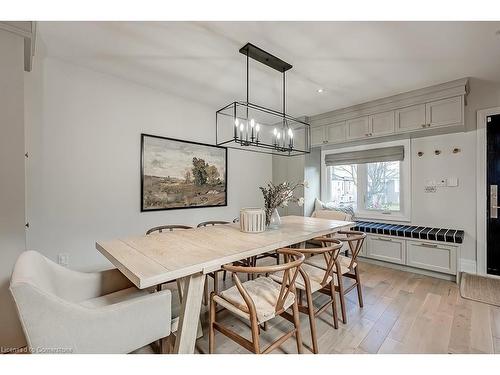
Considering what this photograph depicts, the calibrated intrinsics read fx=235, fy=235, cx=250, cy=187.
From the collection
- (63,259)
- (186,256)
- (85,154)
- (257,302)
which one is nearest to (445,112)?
(257,302)

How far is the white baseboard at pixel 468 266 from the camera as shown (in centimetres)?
302

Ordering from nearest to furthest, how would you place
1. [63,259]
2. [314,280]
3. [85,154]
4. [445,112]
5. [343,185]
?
[314,280] < [63,259] < [85,154] < [445,112] < [343,185]

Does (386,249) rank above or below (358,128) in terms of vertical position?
below

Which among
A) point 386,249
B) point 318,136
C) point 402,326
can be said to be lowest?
point 402,326

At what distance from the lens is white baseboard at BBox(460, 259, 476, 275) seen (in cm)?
302

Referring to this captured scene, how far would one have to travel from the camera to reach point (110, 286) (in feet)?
5.32

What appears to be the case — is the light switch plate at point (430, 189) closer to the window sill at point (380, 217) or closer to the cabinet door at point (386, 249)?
the window sill at point (380, 217)

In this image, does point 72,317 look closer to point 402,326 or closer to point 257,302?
point 257,302

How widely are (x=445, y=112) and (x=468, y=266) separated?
2010mm

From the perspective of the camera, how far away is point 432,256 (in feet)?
9.83

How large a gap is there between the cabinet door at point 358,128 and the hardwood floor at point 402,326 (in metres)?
2.18

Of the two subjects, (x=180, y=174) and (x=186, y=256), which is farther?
(x=180, y=174)

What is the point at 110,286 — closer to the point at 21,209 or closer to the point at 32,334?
the point at 32,334

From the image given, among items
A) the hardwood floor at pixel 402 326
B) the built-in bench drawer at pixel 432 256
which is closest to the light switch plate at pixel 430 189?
the built-in bench drawer at pixel 432 256
